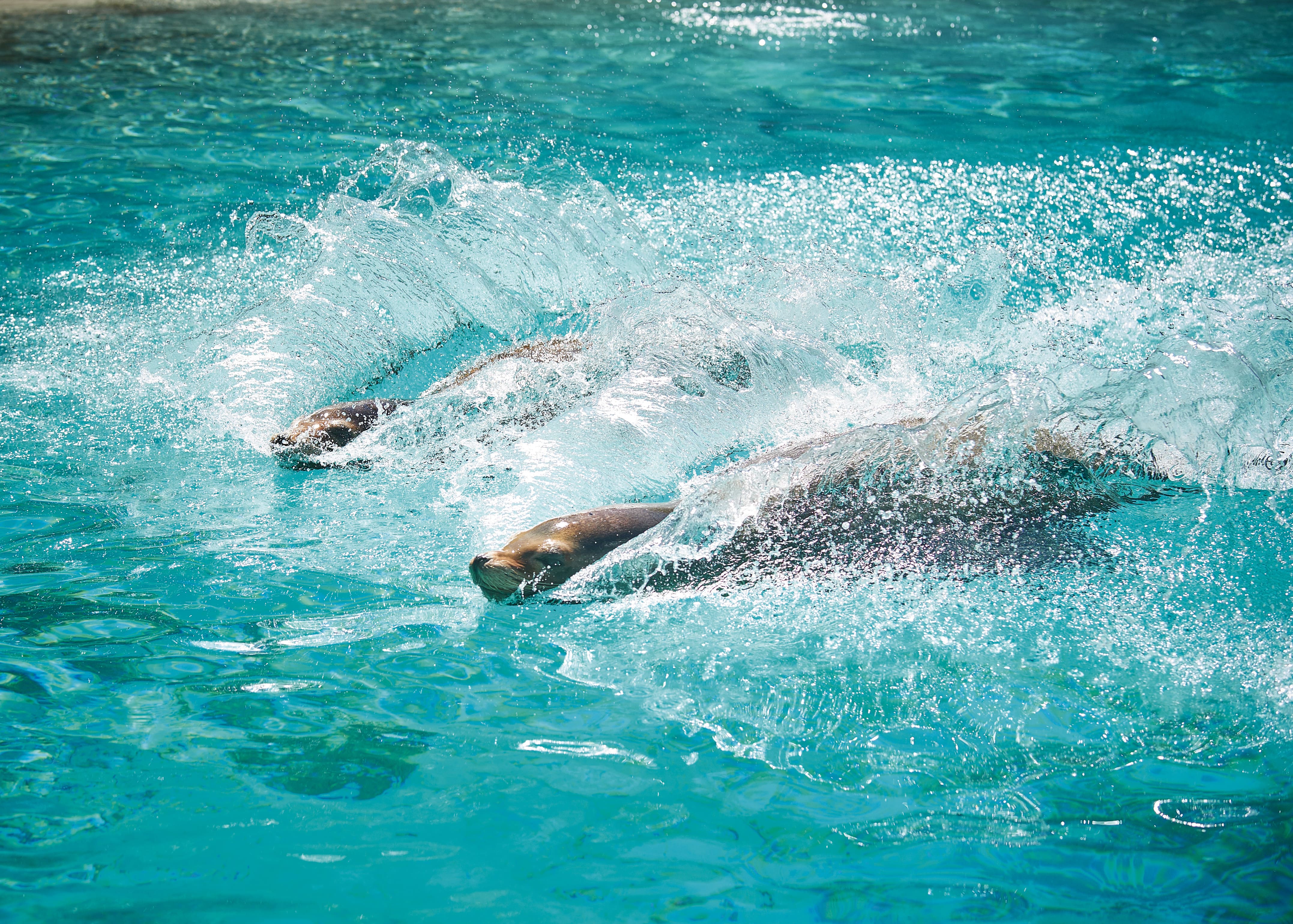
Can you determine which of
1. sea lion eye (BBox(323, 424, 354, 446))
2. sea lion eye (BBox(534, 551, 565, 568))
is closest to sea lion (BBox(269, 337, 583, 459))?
sea lion eye (BBox(323, 424, 354, 446))

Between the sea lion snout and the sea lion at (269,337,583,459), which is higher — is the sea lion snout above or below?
below

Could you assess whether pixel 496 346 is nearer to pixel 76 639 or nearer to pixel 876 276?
pixel 876 276

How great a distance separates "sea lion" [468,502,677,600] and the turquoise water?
87 mm

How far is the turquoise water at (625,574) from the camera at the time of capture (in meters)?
1.91

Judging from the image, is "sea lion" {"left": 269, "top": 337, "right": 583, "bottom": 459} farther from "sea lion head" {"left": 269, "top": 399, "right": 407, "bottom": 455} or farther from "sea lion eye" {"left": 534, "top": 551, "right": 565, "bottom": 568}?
"sea lion eye" {"left": 534, "top": 551, "right": 565, "bottom": 568}

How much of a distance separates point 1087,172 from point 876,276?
8.86ft

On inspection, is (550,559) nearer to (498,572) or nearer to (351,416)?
(498,572)

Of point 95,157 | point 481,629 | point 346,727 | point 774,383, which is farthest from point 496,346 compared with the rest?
point 95,157

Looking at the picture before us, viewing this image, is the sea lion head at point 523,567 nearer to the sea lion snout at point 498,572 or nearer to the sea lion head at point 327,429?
the sea lion snout at point 498,572

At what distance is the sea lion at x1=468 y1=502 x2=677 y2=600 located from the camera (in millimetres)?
2355

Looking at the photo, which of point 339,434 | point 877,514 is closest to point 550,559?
point 877,514

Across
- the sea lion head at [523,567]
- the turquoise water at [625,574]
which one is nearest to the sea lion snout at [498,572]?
the sea lion head at [523,567]

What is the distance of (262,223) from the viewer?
16.1 ft

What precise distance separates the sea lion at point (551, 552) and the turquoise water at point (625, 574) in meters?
0.09
